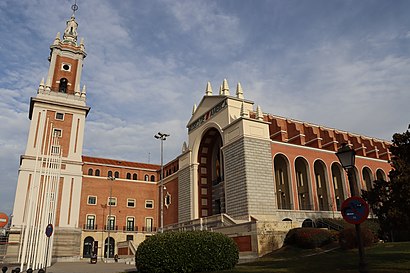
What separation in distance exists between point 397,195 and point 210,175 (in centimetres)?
2742

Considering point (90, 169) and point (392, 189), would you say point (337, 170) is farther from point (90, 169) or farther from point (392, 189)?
point (90, 169)

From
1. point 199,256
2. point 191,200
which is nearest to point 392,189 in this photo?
point 199,256

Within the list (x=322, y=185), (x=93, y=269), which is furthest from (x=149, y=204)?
(x=93, y=269)

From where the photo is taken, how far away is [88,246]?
4206 cm

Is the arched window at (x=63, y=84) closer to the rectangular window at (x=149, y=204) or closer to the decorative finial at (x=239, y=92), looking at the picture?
the rectangular window at (x=149, y=204)

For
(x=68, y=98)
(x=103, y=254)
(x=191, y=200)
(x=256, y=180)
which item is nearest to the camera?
(x=256, y=180)

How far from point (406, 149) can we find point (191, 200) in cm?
2680

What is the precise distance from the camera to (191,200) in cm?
3738

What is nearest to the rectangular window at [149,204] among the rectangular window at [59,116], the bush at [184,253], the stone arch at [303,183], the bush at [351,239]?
the rectangular window at [59,116]

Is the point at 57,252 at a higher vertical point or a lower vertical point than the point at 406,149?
lower

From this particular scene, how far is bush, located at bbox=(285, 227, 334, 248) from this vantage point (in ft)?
66.6

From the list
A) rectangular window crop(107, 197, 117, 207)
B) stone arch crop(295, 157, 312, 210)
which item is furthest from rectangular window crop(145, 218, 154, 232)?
stone arch crop(295, 157, 312, 210)

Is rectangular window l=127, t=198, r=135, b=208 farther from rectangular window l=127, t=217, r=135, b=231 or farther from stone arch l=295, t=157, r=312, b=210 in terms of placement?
stone arch l=295, t=157, r=312, b=210

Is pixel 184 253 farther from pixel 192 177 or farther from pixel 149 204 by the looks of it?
pixel 149 204
